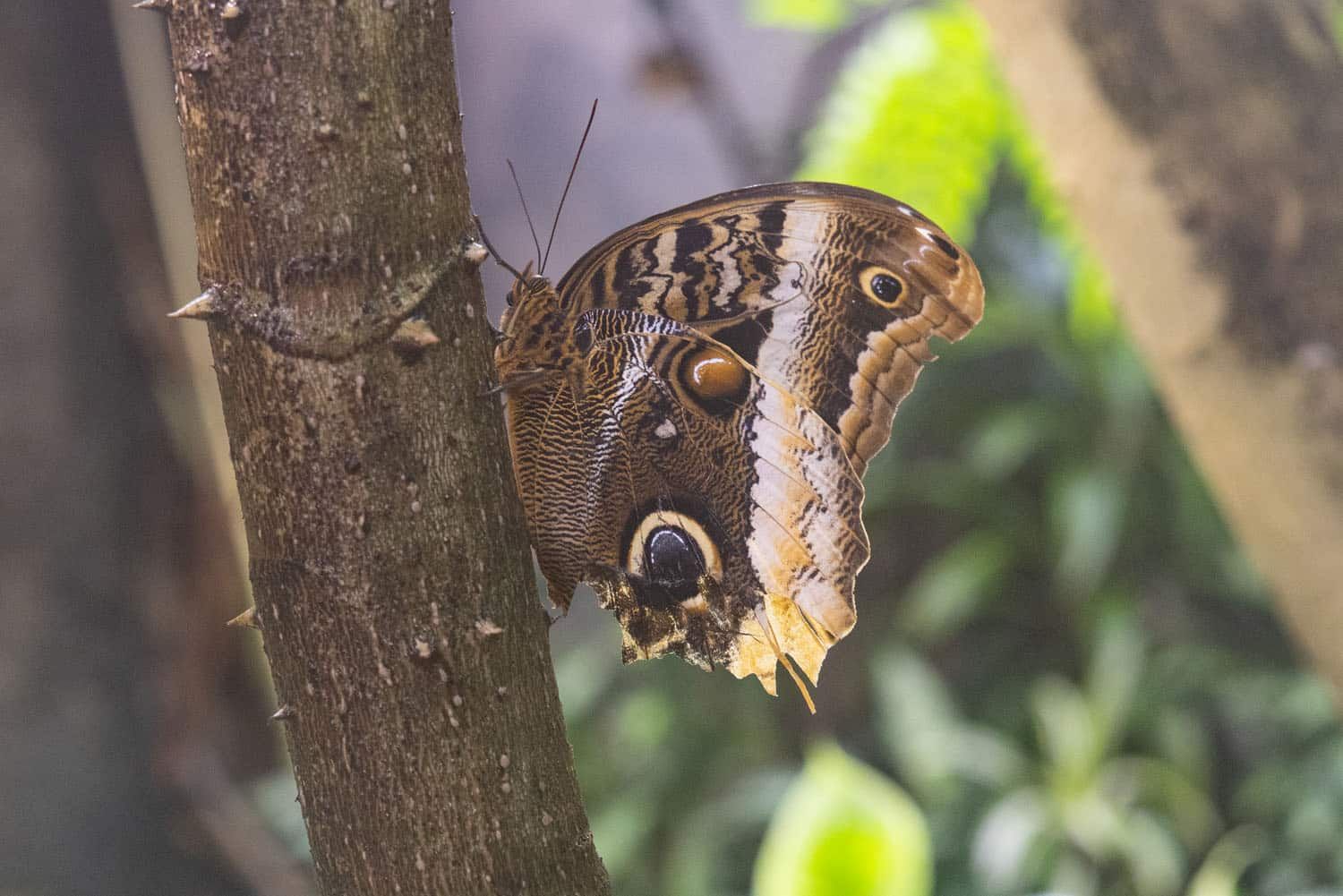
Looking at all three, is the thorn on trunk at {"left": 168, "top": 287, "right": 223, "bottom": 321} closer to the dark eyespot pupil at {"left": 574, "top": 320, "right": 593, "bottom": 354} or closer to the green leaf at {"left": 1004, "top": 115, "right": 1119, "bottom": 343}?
the dark eyespot pupil at {"left": 574, "top": 320, "right": 593, "bottom": 354}

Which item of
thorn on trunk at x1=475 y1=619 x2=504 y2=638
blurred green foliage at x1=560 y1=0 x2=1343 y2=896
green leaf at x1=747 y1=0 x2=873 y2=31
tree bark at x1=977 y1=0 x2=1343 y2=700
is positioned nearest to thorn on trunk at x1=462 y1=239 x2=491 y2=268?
thorn on trunk at x1=475 y1=619 x2=504 y2=638

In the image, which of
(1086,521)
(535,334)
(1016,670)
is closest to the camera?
(535,334)

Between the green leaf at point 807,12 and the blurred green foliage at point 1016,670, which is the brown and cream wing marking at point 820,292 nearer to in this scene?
the blurred green foliage at point 1016,670

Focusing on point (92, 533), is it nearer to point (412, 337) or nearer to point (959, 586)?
point (412, 337)

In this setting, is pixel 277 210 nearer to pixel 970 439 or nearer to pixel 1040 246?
pixel 970 439

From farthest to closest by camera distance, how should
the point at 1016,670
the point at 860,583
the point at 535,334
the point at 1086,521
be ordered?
the point at 860,583 < the point at 1016,670 < the point at 1086,521 < the point at 535,334

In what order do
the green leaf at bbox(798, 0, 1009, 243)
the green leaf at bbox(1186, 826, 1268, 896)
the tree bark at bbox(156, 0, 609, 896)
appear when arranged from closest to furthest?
1. the tree bark at bbox(156, 0, 609, 896)
2. the green leaf at bbox(798, 0, 1009, 243)
3. the green leaf at bbox(1186, 826, 1268, 896)

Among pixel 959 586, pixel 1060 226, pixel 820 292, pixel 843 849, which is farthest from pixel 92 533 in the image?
pixel 959 586
